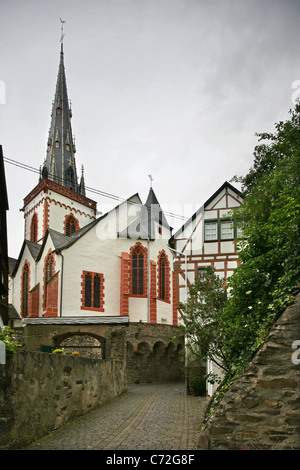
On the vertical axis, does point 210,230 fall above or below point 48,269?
above

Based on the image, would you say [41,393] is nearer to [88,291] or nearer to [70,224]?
[88,291]

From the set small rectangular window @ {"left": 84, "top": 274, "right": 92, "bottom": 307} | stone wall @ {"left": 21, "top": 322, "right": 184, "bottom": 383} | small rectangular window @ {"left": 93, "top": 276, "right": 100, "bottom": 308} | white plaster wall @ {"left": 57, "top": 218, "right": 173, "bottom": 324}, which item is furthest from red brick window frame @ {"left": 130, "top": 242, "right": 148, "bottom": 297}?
stone wall @ {"left": 21, "top": 322, "right": 184, "bottom": 383}

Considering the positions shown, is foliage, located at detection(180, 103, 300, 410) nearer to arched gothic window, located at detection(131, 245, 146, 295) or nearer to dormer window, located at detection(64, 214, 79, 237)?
arched gothic window, located at detection(131, 245, 146, 295)

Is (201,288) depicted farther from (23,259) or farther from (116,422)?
(23,259)

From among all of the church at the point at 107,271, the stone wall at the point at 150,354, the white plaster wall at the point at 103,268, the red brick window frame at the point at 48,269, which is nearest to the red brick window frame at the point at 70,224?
the church at the point at 107,271

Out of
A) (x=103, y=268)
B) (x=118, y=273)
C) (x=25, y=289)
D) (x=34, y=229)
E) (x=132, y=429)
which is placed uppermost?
(x=34, y=229)

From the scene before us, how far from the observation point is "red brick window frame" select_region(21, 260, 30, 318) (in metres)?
36.3

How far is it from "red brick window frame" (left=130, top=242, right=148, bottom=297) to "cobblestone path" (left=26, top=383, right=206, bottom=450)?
17685 millimetres

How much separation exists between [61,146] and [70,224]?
30.9 ft

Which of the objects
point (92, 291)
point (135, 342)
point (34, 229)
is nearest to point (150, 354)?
point (135, 342)

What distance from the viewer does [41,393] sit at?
8.03 m

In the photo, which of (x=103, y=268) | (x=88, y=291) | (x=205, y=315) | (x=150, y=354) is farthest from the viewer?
(x=103, y=268)

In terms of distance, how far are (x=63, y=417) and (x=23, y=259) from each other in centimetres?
3008
